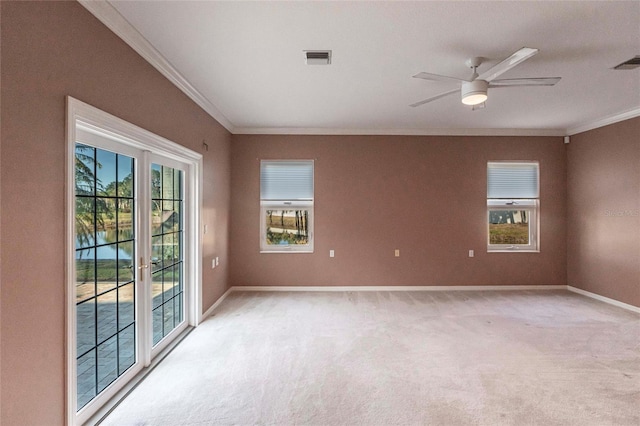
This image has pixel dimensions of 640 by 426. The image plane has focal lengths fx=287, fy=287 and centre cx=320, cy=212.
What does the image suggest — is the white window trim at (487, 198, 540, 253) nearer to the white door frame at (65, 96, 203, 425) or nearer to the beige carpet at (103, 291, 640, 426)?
the beige carpet at (103, 291, 640, 426)

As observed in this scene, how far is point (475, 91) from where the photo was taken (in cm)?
261

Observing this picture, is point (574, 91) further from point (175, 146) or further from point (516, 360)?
point (175, 146)

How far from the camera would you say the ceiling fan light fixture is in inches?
102

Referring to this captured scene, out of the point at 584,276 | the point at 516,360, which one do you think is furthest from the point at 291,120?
the point at 584,276

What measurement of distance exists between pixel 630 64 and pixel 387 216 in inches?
129

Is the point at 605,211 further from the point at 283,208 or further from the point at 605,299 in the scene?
the point at 283,208

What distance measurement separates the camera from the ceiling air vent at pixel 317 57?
2.48 m

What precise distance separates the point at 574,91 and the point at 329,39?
10.2 ft

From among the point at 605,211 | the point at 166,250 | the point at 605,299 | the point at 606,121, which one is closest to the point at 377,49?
the point at 166,250

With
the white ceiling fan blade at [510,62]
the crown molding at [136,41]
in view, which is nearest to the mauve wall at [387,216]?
the crown molding at [136,41]

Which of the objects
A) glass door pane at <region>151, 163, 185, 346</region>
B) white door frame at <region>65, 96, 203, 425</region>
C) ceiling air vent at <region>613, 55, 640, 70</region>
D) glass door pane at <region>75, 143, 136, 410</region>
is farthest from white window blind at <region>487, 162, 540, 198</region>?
glass door pane at <region>75, 143, 136, 410</region>

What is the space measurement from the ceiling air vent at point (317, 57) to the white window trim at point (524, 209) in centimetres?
409

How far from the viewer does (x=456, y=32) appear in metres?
2.21

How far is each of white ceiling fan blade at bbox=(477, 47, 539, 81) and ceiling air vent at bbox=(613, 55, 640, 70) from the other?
1.29 metres
